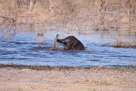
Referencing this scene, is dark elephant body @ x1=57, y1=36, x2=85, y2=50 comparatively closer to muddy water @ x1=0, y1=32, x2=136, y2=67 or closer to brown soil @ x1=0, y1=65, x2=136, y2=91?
muddy water @ x1=0, y1=32, x2=136, y2=67

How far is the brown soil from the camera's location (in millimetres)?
7328

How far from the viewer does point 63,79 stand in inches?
332

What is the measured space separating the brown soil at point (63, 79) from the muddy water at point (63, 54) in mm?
1808

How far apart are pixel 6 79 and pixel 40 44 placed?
865cm

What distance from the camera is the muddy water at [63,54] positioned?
481 inches

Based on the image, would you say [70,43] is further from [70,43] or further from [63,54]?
[63,54]

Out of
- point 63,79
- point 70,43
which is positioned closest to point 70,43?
point 70,43

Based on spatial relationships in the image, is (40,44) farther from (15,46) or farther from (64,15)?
(64,15)

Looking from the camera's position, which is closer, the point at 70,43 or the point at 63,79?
the point at 63,79

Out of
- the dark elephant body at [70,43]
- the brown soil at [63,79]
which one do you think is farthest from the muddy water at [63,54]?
the brown soil at [63,79]

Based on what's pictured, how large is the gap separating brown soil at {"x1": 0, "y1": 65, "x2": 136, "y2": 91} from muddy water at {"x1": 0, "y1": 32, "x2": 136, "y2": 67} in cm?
181

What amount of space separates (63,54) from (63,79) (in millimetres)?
5779

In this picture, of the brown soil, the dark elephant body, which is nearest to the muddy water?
the dark elephant body

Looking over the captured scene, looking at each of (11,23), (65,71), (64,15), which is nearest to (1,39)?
(11,23)
